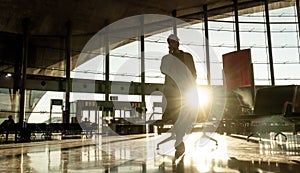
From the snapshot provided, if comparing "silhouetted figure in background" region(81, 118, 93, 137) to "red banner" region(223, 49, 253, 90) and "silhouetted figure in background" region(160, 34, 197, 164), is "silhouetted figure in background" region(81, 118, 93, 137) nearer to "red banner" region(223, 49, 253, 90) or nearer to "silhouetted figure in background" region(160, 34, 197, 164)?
"red banner" region(223, 49, 253, 90)

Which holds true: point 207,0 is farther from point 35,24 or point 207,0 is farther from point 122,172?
point 122,172

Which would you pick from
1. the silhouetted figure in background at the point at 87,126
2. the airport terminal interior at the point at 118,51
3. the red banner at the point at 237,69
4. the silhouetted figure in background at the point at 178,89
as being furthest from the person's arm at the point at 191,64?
the silhouetted figure in background at the point at 87,126

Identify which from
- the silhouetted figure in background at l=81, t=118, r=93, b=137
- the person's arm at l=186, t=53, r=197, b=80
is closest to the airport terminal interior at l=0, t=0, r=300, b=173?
the silhouetted figure in background at l=81, t=118, r=93, b=137

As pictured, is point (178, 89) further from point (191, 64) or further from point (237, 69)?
point (237, 69)

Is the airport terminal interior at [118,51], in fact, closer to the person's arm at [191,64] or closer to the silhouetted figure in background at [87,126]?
the silhouetted figure in background at [87,126]

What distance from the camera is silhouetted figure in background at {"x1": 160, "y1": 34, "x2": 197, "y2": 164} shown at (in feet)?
9.73

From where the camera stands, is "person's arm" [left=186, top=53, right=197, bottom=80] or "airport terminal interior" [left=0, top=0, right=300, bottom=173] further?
→ "airport terminal interior" [left=0, top=0, right=300, bottom=173]

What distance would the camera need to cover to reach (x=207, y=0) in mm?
12859

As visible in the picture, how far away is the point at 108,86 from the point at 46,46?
4649mm

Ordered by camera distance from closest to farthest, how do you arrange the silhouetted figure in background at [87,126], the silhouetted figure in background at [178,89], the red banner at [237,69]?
1. the silhouetted figure in background at [178,89]
2. the red banner at [237,69]
3. the silhouetted figure in background at [87,126]

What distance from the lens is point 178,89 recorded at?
9.79 ft

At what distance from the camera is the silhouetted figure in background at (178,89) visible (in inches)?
117

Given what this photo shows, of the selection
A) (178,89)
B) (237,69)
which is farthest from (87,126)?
(178,89)

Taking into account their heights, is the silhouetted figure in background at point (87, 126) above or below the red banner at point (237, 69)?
below
